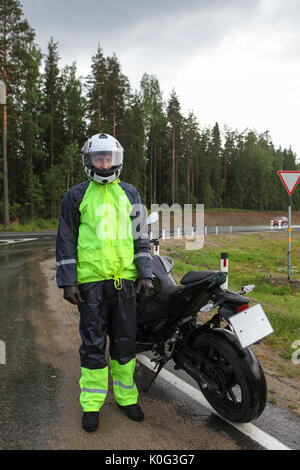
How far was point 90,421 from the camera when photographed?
2.81 metres

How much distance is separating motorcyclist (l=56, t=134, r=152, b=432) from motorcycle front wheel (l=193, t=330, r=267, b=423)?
606 millimetres

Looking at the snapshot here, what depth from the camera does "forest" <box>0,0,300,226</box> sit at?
1055 inches

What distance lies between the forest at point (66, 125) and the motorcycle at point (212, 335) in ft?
83.7

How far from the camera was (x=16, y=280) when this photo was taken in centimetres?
866

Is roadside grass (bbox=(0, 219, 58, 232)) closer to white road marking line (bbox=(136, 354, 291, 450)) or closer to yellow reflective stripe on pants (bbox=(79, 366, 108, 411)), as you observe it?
white road marking line (bbox=(136, 354, 291, 450))

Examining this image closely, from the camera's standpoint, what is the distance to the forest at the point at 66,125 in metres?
26.8

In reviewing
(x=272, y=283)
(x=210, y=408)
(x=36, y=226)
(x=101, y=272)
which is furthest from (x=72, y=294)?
(x=36, y=226)

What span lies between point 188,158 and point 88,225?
182 ft

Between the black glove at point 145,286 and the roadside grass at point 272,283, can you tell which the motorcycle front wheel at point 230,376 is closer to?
the black glove at point 145,286

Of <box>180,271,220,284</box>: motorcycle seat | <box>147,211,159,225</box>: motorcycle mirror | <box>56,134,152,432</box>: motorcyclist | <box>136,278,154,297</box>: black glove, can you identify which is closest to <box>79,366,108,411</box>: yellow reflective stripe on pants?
<box>56,134,152,432</box>: motorcyclist

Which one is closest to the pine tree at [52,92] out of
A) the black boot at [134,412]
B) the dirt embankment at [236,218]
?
the dirt embankment at [236,218]

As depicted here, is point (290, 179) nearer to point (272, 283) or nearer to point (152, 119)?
point (272, 283)

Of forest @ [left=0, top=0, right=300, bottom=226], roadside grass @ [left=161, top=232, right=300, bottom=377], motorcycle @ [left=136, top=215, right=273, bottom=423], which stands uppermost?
forest @ [left=0, top=0, right=300, bottom=226]
